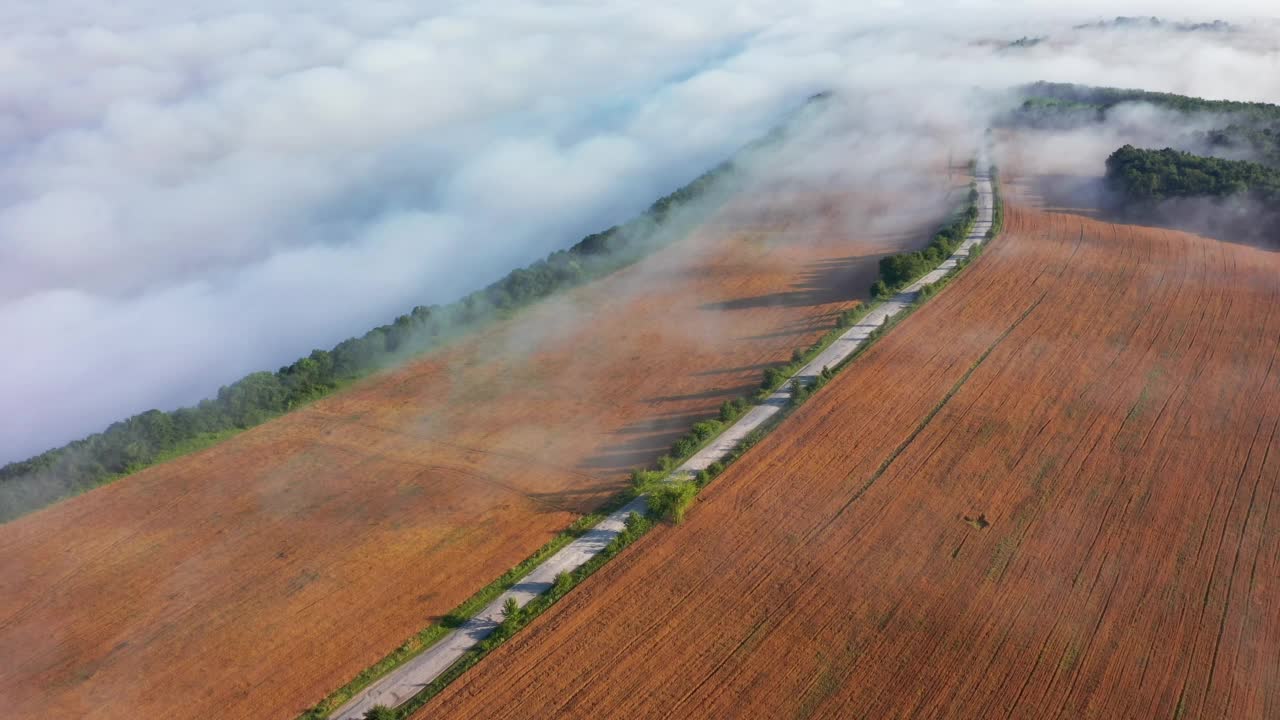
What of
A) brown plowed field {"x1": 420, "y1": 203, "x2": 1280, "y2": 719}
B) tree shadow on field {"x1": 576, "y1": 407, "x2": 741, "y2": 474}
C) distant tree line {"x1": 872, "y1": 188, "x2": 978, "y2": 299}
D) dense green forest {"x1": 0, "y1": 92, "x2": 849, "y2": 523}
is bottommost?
brown plowed field {"x1": 420, "y1": 203, "x2": 1280, "y2": 719}

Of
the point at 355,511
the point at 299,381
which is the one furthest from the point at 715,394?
the point at 299,381

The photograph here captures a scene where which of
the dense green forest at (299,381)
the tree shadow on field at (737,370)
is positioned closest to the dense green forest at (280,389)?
the dense green forest at (299,381)

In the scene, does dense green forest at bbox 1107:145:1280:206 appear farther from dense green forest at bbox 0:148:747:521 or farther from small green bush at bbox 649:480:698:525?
small green bush at bbox 649:480:698:525

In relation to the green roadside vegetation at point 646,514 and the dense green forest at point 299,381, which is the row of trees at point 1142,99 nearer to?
the dense green forest at point 299,381

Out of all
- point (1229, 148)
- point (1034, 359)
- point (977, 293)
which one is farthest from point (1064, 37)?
point (1034, 359)

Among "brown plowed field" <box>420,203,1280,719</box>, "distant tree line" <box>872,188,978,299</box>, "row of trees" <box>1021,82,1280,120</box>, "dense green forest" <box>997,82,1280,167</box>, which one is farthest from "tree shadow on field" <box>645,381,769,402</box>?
"row of trees" <box>1021,82,1280,120</box>

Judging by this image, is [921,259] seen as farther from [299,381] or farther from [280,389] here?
[280,389]
